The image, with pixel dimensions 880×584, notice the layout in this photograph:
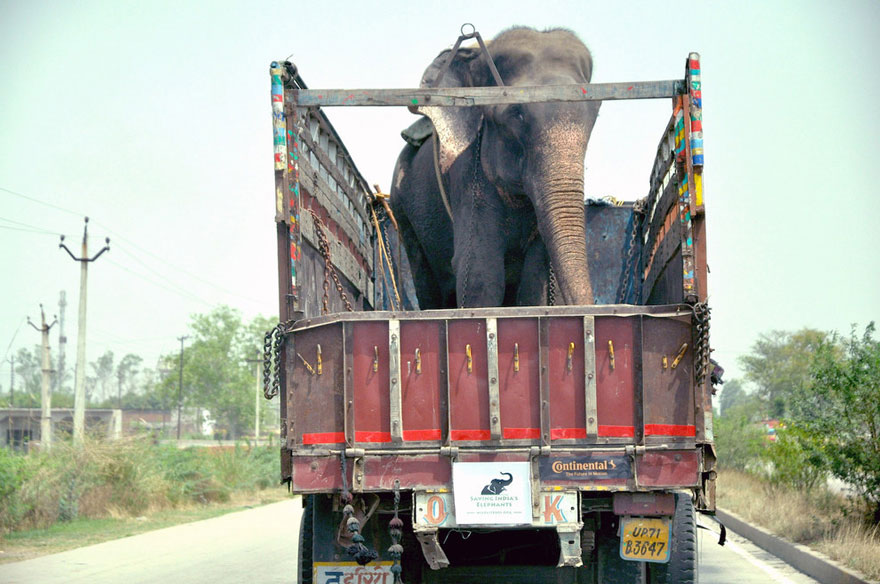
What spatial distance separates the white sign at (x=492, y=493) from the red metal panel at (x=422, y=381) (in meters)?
0.26

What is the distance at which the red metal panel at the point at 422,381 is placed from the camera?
5430 millimetres

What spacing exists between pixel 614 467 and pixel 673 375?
0.57 m

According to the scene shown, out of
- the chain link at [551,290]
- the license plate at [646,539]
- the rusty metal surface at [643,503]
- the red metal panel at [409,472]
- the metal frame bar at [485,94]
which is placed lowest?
the license plate at [646,539]

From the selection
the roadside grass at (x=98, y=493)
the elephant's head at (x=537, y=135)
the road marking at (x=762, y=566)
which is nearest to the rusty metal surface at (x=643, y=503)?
the elephant's head at (x=537, y=135)

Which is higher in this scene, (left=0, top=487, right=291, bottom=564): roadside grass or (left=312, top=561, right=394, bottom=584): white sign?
(left=312, top=561, right=394, bottom=584): white sign

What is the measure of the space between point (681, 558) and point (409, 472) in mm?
1803

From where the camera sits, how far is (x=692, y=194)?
566 centimetres

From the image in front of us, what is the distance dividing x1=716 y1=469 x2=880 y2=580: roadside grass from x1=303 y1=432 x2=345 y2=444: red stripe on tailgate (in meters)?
5.24

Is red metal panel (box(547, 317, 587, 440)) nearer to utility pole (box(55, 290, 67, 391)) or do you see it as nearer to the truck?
the truck

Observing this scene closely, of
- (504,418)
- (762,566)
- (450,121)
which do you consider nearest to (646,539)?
(504,418)

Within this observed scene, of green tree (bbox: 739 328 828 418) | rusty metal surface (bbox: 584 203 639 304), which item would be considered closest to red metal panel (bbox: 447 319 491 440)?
rusty metal surface (bbox: 584 203 639 304)

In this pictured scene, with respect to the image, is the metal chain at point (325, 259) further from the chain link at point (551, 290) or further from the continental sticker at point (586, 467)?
the continental sticker at point (586, 467)

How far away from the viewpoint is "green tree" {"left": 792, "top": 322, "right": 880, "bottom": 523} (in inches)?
439

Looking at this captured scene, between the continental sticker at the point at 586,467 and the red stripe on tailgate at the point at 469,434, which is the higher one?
the red stripe on tailgate at the point at 469,434
